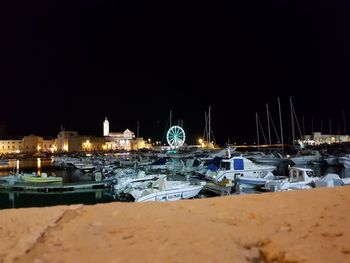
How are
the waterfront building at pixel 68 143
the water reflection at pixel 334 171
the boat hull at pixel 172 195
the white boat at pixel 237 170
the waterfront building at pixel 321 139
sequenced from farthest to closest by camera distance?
the waterfront building at pixel 68 143 < the waterfront building at pixel 321 139 < the water reflection at pixel 334 171 < the white boat at pixel 237 170 < the boat hull at pixel 172 195

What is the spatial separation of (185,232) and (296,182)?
66.3ft

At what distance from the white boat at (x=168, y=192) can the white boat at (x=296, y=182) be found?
503 cm

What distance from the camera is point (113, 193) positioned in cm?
3250

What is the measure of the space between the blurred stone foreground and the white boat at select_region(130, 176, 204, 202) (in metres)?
17.7

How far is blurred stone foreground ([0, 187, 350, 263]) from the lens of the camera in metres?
3.82

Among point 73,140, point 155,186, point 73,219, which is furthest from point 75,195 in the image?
point 73,140

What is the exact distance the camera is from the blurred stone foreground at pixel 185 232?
150 inches

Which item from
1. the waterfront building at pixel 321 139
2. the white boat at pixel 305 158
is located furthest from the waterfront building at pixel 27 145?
the white boat at pixel 305 158

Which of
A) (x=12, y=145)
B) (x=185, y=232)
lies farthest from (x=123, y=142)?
(x=185, y=232)

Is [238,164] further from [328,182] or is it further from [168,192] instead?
[328,182]

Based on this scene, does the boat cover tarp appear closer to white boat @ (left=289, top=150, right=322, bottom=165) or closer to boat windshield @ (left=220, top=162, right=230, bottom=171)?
boat windshield @ (left=220, top=162, right=230, bottom=171)

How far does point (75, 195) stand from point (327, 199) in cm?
3072

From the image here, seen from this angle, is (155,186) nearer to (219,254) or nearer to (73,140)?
(219,254)

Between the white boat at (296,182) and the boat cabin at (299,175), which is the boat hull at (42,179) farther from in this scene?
the boat cabin at (299,175)
